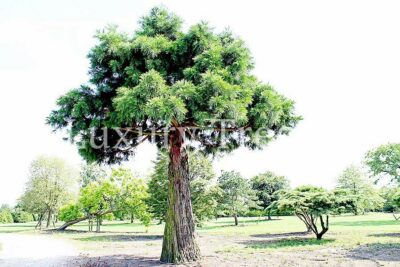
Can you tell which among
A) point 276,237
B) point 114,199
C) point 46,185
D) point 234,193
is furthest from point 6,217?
point 276,237

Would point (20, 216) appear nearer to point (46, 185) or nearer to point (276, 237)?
point (46, 185)

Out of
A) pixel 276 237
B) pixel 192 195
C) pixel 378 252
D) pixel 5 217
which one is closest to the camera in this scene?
pixel 378 252

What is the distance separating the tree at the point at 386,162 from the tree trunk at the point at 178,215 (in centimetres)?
3214

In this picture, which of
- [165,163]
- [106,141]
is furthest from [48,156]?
[106,141]

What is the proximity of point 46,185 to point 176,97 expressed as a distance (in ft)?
121

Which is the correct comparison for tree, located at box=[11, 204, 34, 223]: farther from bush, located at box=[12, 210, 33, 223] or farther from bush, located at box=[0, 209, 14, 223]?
bush, located at box=[0, 209, 14, 223]

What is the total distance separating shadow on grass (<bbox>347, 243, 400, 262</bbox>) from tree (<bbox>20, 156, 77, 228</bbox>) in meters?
35.9

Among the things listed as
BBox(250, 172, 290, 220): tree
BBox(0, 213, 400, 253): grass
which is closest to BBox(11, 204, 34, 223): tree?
BBox(250, 172, 290, 220): tree

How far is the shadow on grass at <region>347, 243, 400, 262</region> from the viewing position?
1118 cm

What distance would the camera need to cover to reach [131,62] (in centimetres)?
1094

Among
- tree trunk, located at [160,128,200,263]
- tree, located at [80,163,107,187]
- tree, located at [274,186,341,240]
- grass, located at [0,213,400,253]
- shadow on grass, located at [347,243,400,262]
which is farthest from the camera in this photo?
tree, located at [80,163,107,187]

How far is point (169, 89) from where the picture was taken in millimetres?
9539

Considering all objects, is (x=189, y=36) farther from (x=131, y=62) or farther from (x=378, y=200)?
(x=378, y=200)

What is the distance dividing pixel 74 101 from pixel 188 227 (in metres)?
5.49
